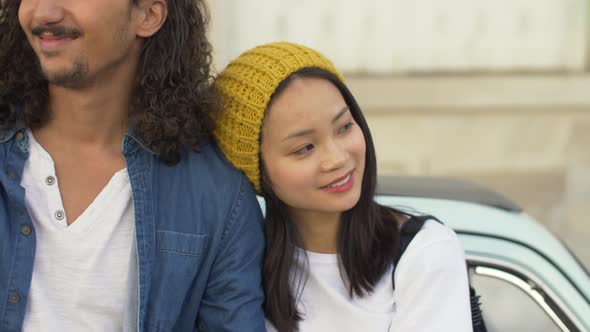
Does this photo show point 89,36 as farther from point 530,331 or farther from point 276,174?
point 530,331

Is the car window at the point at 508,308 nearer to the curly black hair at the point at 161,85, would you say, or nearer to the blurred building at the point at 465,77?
the curly black hair at the point at 161,85

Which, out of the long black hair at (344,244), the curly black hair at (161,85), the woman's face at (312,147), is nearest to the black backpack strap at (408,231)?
the long black hair at (344,244)

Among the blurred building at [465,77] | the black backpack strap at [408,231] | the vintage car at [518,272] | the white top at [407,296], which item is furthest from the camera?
the blurred building at [465,77]

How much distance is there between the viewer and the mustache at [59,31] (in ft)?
7.39

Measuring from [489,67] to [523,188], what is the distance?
1.08m

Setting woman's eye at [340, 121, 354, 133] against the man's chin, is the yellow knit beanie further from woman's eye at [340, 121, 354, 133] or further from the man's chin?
the man's chin

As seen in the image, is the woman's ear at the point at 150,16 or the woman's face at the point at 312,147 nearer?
the woman's face at the point at 312,147

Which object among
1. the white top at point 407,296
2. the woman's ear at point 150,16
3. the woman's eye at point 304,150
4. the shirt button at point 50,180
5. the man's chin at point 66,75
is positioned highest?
the woman's ear at point 150,16

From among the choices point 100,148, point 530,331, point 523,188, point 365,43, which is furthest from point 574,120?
point 100,148

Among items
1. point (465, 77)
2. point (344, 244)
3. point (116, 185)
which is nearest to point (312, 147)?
point (344, 244)

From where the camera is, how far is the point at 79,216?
2355mm

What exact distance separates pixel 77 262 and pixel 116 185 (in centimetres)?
23

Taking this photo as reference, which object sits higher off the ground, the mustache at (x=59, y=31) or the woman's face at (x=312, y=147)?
the mustache at (x=59, y=31)

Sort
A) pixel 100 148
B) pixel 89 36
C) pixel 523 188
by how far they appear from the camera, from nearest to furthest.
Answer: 1. pixel 89 36
2. pixel 100 148
3. pixel 523 188
